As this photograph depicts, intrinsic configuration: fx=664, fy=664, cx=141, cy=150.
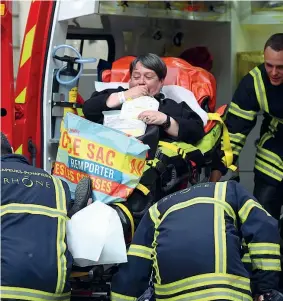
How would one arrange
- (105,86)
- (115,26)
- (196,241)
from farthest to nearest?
(115,26), (105,86), (196,241)

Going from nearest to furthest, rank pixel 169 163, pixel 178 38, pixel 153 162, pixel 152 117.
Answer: pixel 153 162, pixel 169 163, pixel 152 117, pixel 178 38

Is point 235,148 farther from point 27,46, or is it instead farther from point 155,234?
point 155,234

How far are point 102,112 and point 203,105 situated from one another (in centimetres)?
63

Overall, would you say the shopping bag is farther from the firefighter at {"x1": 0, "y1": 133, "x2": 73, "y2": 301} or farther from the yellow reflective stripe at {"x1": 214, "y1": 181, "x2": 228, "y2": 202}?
the yellow reflective stripe at {"x1": 214, "y1": 181, "x2": 228, "y2": 202}

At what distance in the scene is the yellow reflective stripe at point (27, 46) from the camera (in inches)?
146

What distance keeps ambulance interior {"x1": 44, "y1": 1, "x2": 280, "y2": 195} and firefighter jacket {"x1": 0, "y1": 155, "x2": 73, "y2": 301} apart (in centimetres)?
181

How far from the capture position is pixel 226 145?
3695 mm

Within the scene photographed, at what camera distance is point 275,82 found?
139 inches

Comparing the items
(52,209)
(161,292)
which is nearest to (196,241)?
(161,292)

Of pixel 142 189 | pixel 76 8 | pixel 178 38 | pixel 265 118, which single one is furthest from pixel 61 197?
pixel 178 38

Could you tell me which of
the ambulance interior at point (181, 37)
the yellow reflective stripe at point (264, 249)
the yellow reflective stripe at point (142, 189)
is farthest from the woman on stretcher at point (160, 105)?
the yellow reflective stripe at point (264, 249)

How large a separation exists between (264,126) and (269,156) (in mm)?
200

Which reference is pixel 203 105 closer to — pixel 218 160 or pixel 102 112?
pixel 218 160

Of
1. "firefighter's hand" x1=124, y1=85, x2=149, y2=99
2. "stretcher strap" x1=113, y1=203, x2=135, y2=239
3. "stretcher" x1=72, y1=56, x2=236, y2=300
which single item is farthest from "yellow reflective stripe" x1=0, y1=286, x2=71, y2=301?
"firefighter's hand" x1=124, y1=85, x2=149, y2=99
